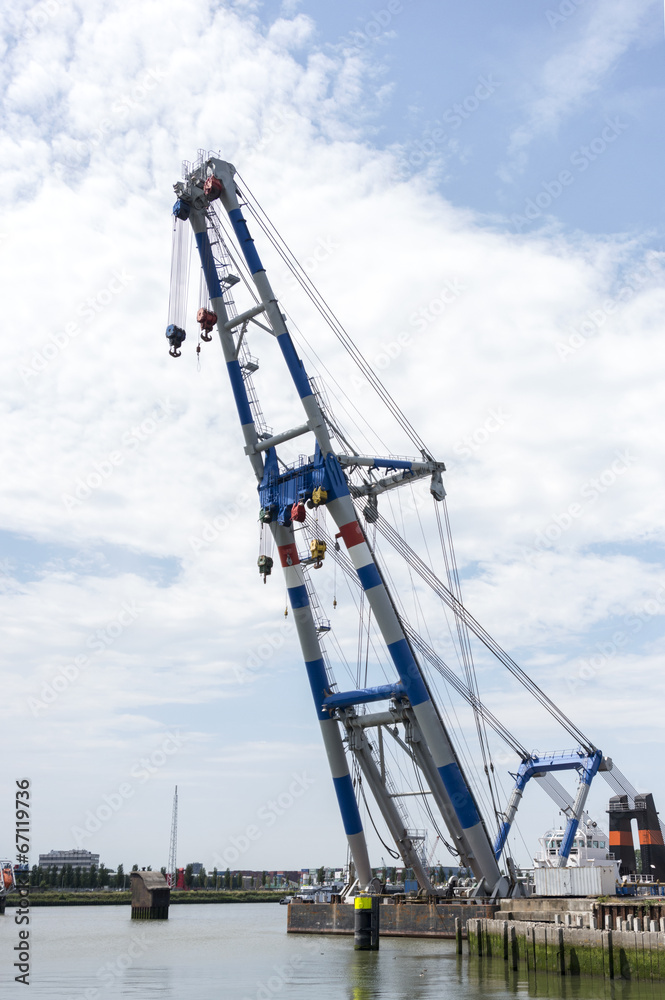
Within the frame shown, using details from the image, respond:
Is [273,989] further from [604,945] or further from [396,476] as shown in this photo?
[396,476]

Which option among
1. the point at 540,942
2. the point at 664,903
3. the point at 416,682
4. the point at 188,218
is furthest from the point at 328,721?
the point at 188,218

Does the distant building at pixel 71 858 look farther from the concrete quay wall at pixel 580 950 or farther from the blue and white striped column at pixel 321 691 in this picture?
the concrete quay wall at pixel 580 950

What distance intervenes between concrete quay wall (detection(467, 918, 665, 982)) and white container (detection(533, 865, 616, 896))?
7359 millimetres

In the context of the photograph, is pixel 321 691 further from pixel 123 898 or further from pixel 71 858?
pixel 71 858

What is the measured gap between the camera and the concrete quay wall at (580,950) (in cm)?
2100

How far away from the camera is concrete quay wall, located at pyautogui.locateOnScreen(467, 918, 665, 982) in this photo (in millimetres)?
21000

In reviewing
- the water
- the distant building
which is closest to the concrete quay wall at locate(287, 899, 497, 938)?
the water

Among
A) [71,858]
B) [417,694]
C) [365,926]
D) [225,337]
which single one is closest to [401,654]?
[417,694]

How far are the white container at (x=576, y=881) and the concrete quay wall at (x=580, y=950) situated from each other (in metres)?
7.36

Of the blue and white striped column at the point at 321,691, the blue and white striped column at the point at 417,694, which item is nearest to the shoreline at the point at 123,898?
the blue and white striped column at the point at 321,691

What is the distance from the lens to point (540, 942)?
24.8 m

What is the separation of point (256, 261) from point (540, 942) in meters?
26.5

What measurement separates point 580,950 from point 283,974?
881cm

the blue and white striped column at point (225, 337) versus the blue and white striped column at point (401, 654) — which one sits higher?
the blue and white striped column at point (225, 337)
